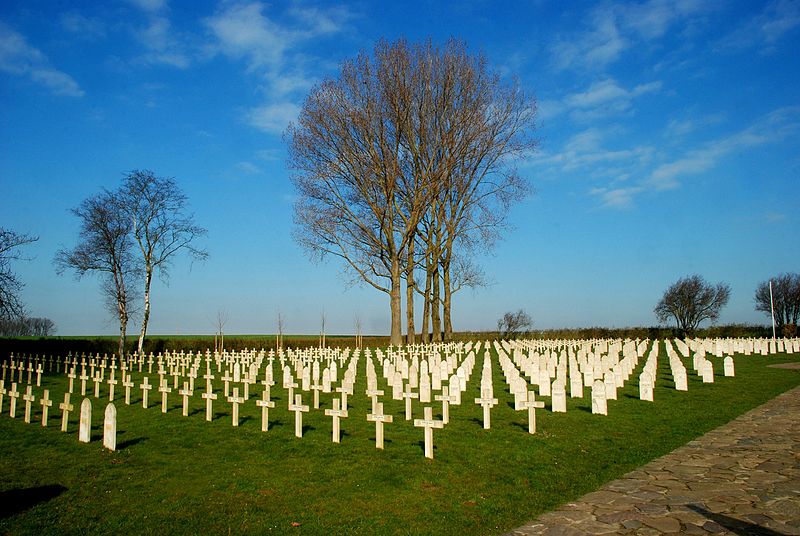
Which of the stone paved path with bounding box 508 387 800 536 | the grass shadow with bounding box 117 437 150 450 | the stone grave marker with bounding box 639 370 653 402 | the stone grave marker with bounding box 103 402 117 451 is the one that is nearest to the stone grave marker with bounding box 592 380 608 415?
the stone grave marker with bounding box 639 370 653 402

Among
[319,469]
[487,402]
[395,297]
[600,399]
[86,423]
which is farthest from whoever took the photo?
[395,297]

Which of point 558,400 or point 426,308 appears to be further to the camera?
point 426,308

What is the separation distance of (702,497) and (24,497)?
8.34 m

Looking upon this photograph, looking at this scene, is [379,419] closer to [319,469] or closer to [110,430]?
[319,469]

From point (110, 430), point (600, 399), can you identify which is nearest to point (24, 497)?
point (110, 430)

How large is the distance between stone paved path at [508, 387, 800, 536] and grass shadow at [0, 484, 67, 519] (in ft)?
18.9

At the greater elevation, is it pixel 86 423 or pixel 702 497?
pixel 86 423

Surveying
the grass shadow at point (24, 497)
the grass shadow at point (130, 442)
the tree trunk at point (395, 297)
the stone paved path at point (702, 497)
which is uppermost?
the tree trunk at point (395, 297)

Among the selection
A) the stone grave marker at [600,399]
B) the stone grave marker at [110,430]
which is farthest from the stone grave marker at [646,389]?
the stone grave marker at [110,430]

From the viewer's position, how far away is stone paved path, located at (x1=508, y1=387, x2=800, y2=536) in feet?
18.4

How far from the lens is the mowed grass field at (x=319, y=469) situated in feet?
20.8

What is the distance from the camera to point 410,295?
114 ft

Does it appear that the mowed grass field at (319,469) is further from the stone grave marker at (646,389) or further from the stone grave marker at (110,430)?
the stone grave marker at (646,389)

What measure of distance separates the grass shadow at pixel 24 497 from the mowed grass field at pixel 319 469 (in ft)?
0.07
